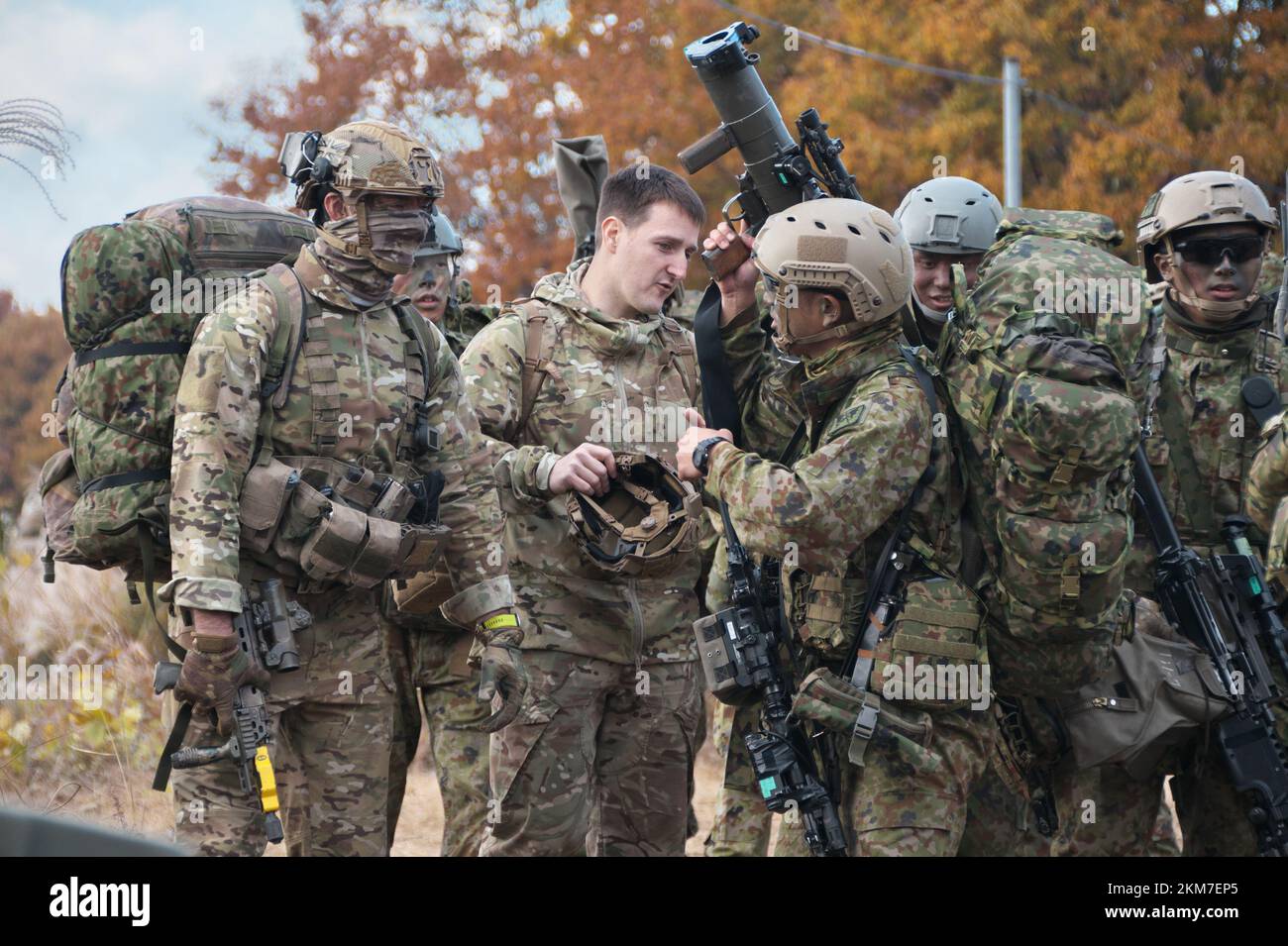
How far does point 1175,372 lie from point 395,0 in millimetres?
16311

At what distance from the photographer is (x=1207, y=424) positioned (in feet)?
17.9

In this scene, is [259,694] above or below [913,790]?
above

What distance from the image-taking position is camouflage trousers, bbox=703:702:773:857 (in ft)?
18.7

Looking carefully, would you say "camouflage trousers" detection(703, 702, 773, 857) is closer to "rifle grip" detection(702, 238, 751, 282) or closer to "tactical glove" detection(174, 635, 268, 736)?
"rifle grip" detection(702, 238, 751, 282)

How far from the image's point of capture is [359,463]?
467 cm

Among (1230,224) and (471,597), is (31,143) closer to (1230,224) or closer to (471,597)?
(471,597)

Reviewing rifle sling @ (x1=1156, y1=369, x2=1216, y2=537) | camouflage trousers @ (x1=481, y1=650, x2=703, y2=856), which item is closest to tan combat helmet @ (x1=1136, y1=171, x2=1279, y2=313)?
rifle sling @ (x1=1156, y1=369, x2=1216, y2=537)

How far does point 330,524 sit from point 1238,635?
9.90ft

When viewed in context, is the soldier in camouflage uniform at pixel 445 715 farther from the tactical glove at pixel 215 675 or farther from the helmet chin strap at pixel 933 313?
the helmet chin strap at pixel 933 313

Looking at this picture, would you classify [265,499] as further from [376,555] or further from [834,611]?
[834,611]

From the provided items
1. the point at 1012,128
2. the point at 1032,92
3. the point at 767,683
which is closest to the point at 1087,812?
the point at 767,683

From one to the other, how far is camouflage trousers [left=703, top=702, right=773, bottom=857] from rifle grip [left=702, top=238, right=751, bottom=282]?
1.67 m

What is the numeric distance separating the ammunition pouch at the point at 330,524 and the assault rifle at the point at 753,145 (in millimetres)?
1329

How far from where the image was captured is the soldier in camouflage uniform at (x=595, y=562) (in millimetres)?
5031
